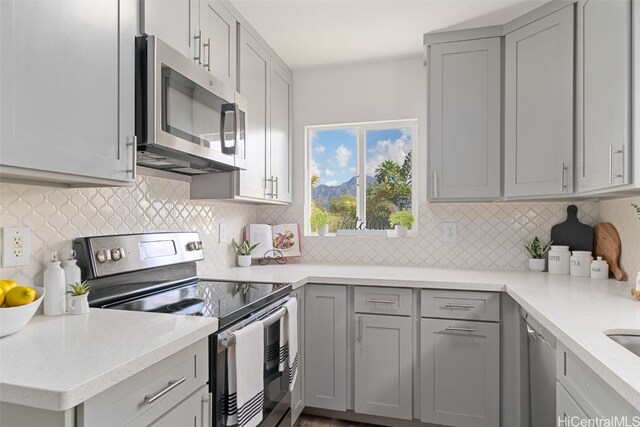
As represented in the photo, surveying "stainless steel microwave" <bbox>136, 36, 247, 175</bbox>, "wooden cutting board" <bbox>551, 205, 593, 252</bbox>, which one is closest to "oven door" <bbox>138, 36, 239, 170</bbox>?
"stainless steel microwave" <bbox>136, 36, 247, 175</bbox>

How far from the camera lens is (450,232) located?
2602 mm

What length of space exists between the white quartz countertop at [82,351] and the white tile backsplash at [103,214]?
30 cm

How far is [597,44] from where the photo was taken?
1.66 meters

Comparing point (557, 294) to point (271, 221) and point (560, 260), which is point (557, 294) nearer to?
point (560, 260)

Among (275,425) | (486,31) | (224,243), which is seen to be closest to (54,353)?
(275,425)

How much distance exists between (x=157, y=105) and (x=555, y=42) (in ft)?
6.71

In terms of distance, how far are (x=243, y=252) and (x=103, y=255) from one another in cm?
117

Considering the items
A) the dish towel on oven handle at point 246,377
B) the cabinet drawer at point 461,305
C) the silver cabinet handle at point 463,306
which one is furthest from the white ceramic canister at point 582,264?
the dish towel on oven handle at point 246,377

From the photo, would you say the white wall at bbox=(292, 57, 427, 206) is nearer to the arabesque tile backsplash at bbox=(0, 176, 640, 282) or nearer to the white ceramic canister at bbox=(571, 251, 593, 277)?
the arabesque tile backsplash at bbox=(0, 176, 640, 282)

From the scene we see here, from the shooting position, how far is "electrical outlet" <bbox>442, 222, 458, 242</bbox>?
259 cm

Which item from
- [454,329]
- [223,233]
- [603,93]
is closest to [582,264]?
[454,329]

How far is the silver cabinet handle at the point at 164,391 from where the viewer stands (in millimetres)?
917

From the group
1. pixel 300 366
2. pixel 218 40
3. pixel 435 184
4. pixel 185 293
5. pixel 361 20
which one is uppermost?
pixel 361 20

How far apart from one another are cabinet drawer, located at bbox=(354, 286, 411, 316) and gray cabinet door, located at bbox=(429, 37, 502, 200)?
68cm
